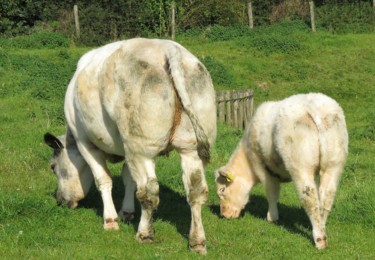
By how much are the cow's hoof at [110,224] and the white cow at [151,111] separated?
667 millimetres

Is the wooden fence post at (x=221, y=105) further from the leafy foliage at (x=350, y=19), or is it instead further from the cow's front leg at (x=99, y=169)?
the leafy foliage at (x=350, y=19)

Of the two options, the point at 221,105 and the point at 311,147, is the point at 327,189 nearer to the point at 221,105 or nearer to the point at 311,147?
the point at 311,147

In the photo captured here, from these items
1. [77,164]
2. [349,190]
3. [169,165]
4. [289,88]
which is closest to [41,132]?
[169,165]

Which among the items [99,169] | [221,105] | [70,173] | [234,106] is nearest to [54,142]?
[70,173]

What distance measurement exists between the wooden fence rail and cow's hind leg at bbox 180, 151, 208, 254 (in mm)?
9306

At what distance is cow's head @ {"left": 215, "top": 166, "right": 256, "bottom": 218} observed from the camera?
8656 mm

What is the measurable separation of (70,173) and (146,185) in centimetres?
215

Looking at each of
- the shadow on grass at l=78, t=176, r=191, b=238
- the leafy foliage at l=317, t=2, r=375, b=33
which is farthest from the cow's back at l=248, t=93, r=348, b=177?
A: the leafy foliage at l=317, t=2, r=375, b=33

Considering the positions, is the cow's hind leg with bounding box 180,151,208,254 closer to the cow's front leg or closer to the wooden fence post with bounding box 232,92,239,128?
the cow's front leg

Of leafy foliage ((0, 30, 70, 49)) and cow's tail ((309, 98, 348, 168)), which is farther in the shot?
leafy foliage ((0, 30, 70, 49))

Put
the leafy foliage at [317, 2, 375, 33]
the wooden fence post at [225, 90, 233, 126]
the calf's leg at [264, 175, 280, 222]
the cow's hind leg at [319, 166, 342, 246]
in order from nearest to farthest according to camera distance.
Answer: the cow's hind leg at [319, 166, 342, 246], the calf's leg at [264, 175, 280, 222], the wooden fence post at [225, 90, 233, 126], the leafy foliage at [317, 2, 375, 33]

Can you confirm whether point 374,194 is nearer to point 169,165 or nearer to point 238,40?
point 169,165

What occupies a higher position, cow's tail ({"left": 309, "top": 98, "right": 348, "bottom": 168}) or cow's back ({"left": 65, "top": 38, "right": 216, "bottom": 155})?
cow's back ({"left": 65, "top": 38, "right": 216, "bottom": 155})

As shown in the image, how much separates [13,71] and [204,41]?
1096 centimetres
